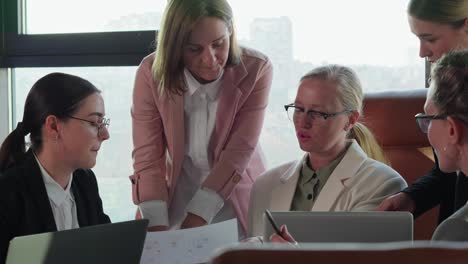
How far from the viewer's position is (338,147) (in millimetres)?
2320

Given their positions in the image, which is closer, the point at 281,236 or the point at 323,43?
the point at 281,236

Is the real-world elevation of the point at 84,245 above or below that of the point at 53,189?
above

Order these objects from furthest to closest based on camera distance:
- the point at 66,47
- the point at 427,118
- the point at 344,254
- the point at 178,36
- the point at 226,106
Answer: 1. the point at 66,47
2. the point at 226,106
3. the point at 178,36
4. the point at 427,118
5. the point at 344,254

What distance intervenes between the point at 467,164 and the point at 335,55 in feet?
5.68

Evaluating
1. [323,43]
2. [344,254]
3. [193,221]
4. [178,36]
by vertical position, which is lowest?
[193,221]

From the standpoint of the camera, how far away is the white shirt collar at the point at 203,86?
8.22 ft

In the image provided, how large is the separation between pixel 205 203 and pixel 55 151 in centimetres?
52

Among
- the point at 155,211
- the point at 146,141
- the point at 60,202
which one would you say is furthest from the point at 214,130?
the point at 60,202

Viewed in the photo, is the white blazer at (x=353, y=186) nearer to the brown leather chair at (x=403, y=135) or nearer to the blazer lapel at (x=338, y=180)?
the blazer lapel at (x=338, y=180)

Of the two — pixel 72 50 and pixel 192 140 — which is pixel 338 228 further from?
pixel 72 50

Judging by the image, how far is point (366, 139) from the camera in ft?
8.03

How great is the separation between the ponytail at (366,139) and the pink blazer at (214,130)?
1.08 ft

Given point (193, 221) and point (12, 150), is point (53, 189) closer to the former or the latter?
point (12, 150)

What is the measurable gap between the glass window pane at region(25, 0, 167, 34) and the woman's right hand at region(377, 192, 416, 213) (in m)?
1.73
